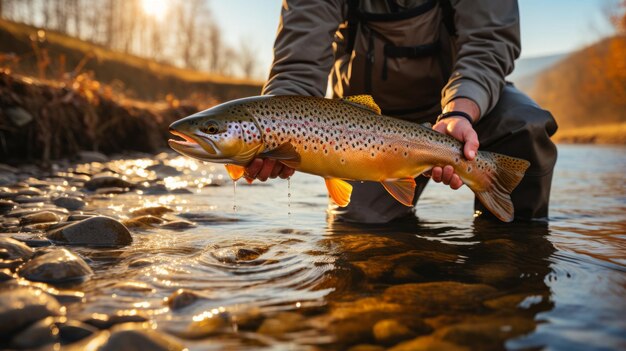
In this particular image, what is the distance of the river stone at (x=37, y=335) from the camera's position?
1.40 metres

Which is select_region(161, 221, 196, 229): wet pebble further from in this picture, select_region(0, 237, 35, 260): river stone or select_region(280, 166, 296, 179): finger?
select_region(0, 237, 35, 260): river stone

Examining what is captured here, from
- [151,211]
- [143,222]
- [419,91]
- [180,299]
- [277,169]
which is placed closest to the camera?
[180,299]

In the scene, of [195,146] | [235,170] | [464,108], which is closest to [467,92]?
[464,108]

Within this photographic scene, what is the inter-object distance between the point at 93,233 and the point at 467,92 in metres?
2.28

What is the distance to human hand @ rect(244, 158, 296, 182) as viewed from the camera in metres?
2.60

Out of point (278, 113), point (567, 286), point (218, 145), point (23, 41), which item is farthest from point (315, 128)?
point (23, 41)

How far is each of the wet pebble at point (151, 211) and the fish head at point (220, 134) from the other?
1264 mm

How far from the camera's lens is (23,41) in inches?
1003

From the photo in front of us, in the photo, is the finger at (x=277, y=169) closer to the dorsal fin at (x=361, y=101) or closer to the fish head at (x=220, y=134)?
the fish head at (x=220, y=134)

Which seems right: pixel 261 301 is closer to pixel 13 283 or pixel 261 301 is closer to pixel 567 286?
pixel 13 283

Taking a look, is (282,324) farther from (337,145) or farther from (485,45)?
(485,45)

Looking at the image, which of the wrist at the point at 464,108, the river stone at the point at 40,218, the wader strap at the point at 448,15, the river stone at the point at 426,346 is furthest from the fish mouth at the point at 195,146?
the wader strap at the point at 448,15

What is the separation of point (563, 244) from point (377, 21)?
1910mm

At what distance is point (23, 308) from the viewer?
4.95ft
